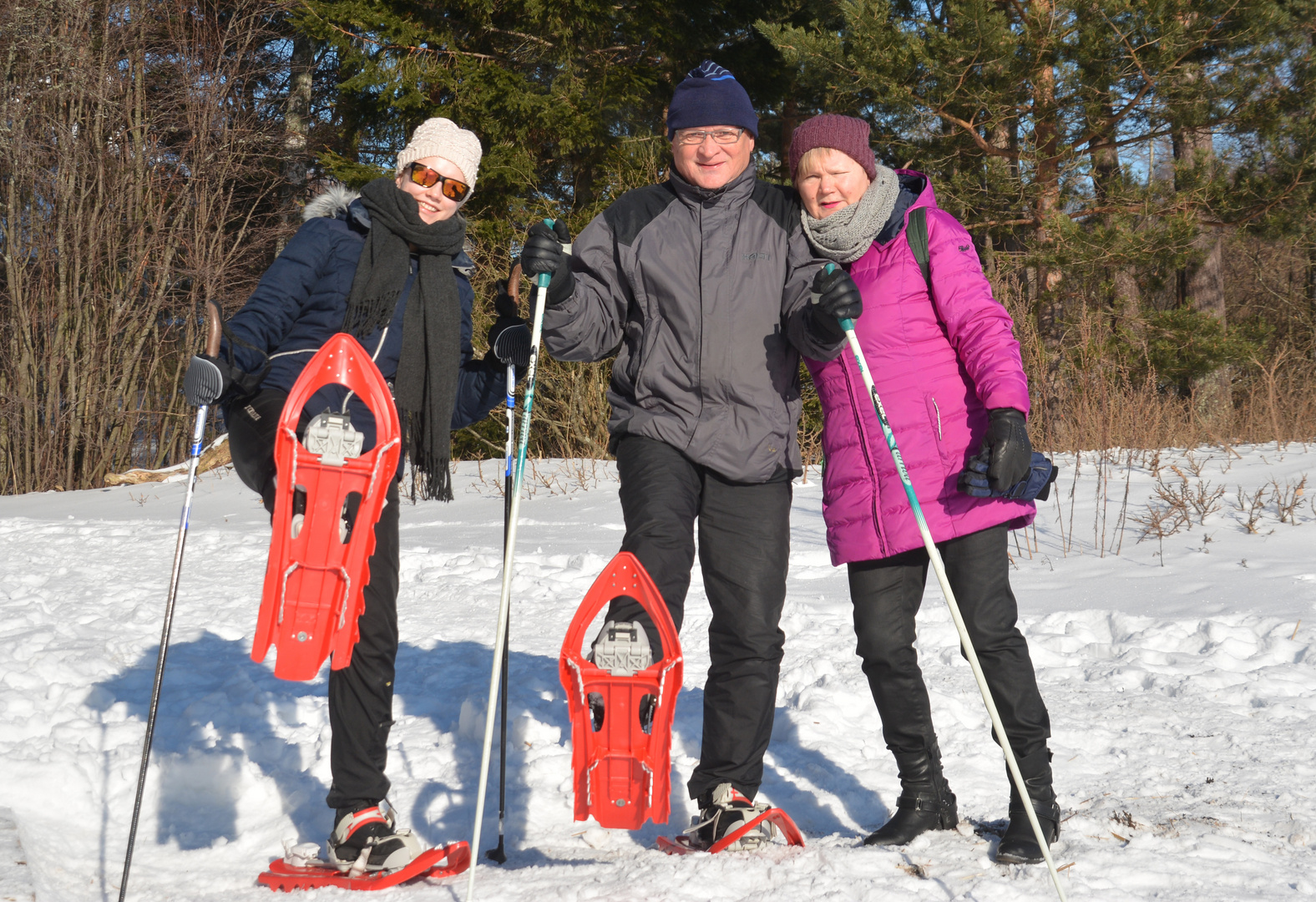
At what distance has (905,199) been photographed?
2727 millimetres

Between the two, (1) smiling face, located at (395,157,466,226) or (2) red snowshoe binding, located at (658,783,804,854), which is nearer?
(2) red snowshoe binding, located at (658,783,804,854)

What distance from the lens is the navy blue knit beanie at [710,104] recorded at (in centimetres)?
271

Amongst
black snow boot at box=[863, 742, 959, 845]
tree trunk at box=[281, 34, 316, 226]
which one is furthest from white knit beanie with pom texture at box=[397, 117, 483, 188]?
tree trunk at box=[281, 34, 316, 226]

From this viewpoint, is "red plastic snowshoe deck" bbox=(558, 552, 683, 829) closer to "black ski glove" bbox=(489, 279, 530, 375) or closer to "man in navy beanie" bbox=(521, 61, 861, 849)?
"man in navy beanie" bbox=(521, 61, 861, 849)

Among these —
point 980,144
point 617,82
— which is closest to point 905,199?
point 980,144

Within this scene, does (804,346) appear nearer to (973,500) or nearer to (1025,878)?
(973,500)

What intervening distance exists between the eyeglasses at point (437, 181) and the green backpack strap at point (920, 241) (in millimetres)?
1194

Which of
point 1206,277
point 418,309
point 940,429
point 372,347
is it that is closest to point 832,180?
point 940,429

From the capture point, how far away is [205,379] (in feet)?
8.08

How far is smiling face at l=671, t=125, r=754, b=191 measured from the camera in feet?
8.87

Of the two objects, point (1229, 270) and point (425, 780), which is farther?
point (1229, 270)

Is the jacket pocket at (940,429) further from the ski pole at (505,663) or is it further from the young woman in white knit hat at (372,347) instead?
the young woman in white knit hat at (372,347)

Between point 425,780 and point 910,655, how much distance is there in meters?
1.67

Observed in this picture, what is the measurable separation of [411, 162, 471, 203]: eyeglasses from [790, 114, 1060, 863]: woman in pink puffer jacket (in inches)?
36.3
